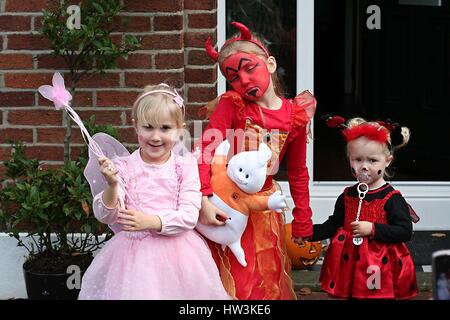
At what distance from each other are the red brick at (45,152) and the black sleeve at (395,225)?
1.95 metres

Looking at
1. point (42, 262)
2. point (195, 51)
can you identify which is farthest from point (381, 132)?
point (42, 262)

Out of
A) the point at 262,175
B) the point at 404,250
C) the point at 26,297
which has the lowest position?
the point at 26,297

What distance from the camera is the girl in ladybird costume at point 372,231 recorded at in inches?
167

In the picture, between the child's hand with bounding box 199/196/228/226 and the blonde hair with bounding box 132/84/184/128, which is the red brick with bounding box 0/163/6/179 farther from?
the child's hand with bounding box 199/196/228/226

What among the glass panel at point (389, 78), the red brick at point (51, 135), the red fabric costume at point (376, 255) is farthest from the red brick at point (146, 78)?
the glass panel at point (389, 78)

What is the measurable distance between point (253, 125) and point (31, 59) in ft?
5.10

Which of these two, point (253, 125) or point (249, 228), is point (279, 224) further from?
point (253, 125)

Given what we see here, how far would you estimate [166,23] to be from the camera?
5203 mm

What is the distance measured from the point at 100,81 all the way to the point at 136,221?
1.53m

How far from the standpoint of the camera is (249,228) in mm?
4324

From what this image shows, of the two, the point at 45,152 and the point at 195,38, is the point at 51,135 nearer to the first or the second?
the point at 45,152

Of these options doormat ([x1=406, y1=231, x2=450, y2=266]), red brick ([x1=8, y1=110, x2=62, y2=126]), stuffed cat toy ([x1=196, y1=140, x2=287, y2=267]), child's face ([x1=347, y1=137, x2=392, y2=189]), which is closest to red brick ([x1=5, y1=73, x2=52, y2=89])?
red brick ([x1=8, y1=110, x2=62, y2=126])

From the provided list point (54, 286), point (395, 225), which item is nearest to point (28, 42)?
point (54, 286)

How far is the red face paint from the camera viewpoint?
4.24 meters
